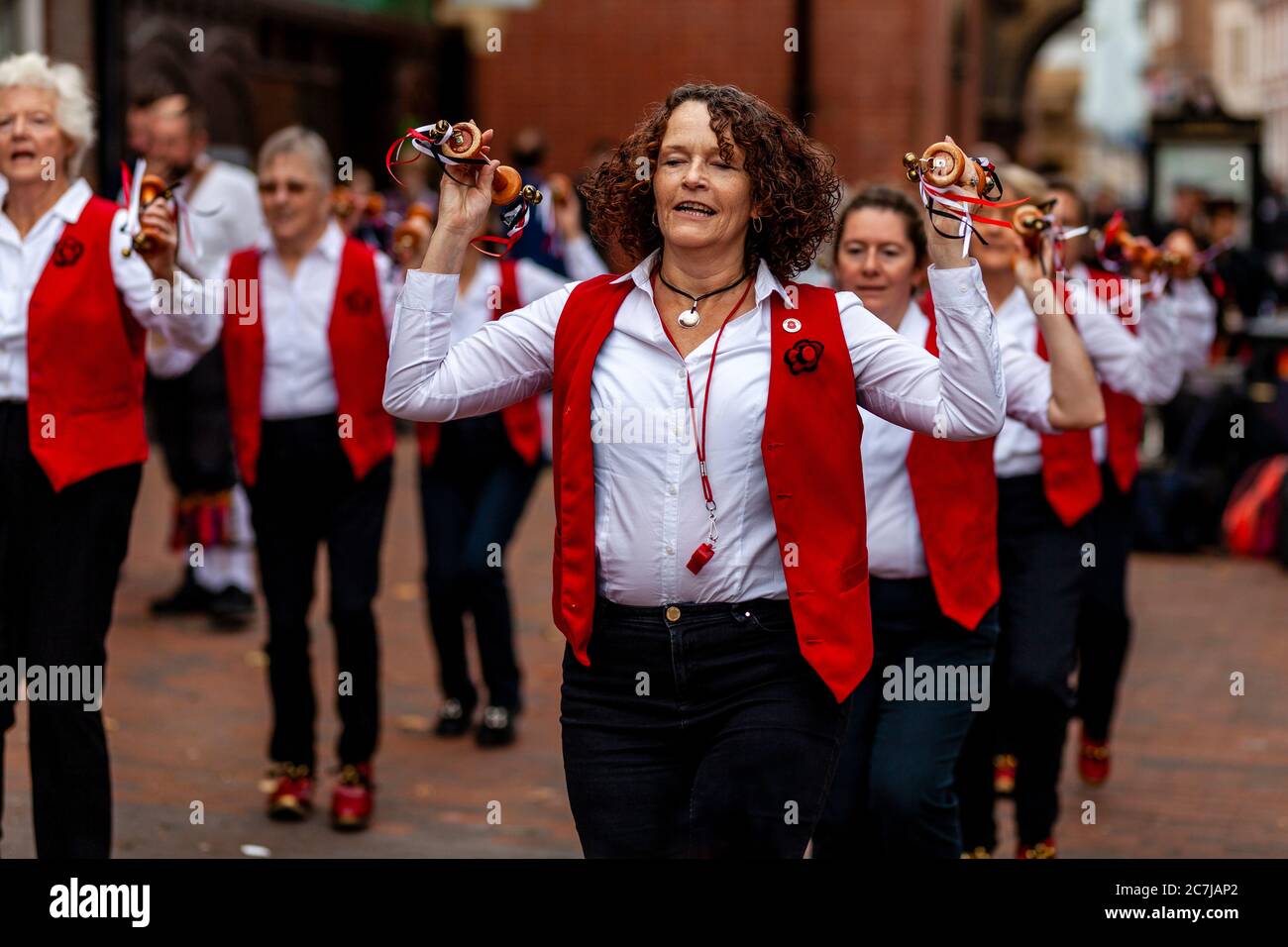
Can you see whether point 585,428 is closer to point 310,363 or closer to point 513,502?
point 310,363

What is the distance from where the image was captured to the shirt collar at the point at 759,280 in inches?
149

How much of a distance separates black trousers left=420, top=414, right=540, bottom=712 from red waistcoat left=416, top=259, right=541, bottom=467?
0.10ft

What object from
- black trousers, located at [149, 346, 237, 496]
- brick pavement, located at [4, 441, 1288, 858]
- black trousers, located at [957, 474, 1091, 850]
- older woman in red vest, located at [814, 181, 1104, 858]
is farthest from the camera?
Answer: black trousers, located at [149, 346, 237, 496]

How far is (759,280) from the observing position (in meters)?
3.81

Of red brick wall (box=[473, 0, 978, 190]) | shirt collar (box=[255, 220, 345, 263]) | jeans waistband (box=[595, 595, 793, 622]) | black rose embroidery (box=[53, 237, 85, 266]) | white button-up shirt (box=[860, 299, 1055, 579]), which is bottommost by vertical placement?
jeans waistband (box=[595, 595, 793, 622])

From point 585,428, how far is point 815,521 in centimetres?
47

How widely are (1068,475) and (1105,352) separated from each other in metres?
0.58

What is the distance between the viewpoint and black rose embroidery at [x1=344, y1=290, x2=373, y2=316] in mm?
6484

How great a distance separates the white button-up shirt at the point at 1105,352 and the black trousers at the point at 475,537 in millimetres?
2256

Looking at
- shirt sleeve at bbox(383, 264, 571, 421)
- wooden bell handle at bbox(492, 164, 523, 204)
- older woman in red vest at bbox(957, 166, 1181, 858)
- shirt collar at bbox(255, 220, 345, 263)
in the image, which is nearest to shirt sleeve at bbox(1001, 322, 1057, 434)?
older woman in red vest at bbox(957, 166, 1181, 858)

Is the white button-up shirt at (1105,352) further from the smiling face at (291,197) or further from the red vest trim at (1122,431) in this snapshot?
the smiling face at (291,197)

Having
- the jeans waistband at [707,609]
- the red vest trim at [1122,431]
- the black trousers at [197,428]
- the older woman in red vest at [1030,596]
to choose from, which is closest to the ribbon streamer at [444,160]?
the jeans waistband at [707,609]

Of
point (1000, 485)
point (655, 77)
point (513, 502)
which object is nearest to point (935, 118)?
point (655, 77)

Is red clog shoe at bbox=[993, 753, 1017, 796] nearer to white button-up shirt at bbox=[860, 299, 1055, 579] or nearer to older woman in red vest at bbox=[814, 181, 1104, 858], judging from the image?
older woman in red vest at bbox=[814, 181, 1104, 858]
